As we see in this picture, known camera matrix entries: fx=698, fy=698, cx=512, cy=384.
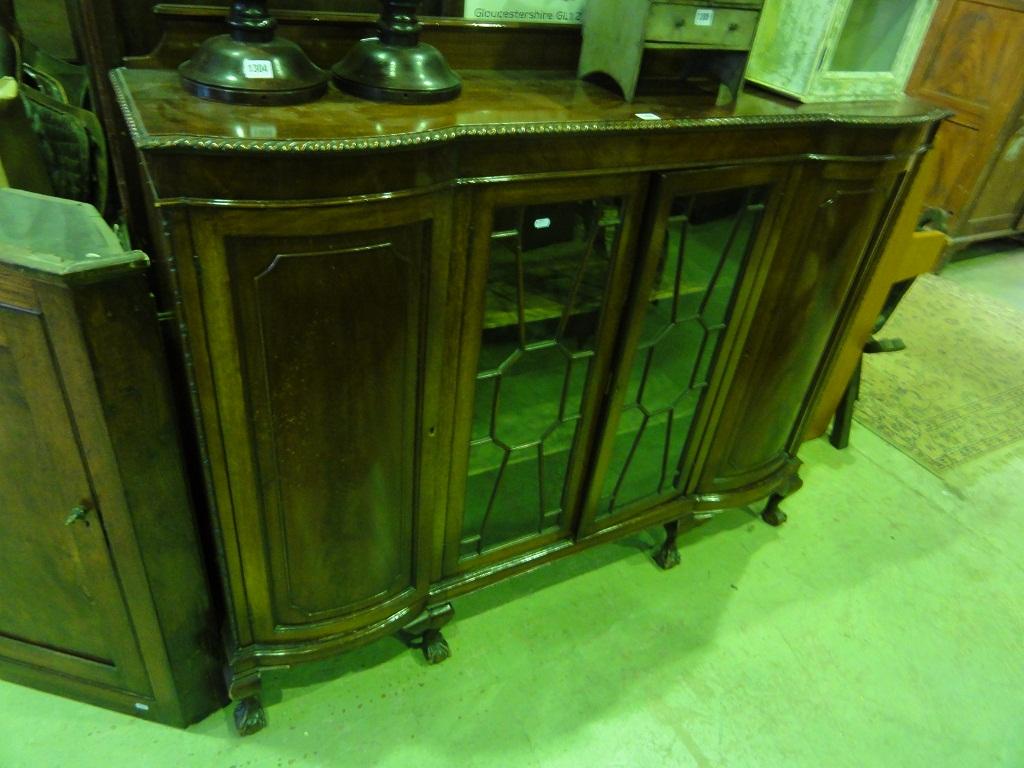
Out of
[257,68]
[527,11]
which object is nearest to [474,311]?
[257,68]

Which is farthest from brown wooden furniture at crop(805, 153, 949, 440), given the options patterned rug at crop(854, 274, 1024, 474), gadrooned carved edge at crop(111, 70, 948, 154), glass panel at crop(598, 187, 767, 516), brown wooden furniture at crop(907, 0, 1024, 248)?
brown wooden furniture at crop(907, 0, 1024, 248)

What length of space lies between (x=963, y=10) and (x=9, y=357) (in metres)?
3.85

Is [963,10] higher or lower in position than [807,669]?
higher

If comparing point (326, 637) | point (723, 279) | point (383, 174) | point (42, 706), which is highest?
point (383, 174)

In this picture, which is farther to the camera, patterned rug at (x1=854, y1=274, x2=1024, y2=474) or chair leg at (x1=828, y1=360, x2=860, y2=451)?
patterned rug at (x1=854, y1=274, x2=1024, y2=474)

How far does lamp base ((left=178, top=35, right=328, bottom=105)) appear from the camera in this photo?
0.89 metres

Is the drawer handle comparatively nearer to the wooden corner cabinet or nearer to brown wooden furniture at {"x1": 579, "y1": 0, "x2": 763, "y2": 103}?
the wooden corner cabinet

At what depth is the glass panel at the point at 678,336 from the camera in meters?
1.24

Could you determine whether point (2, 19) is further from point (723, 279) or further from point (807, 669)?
point (807, 669)

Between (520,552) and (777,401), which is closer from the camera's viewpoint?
(520,552)

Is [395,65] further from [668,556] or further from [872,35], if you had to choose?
Answer: [668,556]

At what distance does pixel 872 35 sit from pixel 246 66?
3.98 feet

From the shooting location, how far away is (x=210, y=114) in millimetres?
857

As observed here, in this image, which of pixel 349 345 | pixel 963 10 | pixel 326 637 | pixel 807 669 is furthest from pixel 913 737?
pixel 963 10
